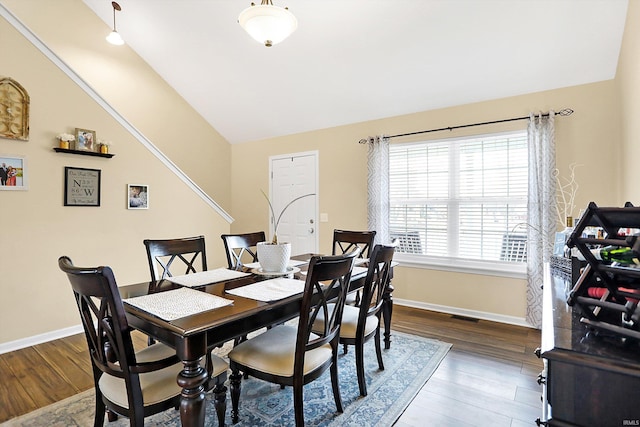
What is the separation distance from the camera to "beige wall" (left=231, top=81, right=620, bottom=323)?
3021 millimetres

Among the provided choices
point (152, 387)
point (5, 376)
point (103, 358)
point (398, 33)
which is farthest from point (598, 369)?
point (5, 376)

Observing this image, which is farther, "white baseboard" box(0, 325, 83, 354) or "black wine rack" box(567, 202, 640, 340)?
"white baseboard" box(0, 325, 83, 354)

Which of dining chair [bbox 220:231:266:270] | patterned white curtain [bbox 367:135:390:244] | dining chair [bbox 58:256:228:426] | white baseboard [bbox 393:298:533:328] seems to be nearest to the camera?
dining chair [bbox 58:256:228:426]

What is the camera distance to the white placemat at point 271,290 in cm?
168

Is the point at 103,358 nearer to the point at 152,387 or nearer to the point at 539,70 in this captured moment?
the point at 152,387

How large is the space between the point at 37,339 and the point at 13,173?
152cm

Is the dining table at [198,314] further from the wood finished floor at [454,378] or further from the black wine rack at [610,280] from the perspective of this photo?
the black wine rack at [610,280]

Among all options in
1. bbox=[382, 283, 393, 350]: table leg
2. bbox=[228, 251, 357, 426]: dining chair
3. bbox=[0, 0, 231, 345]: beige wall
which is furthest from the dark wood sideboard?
bbox=[0, 0, 231, 345]: beige wall

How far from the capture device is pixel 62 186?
3.15m

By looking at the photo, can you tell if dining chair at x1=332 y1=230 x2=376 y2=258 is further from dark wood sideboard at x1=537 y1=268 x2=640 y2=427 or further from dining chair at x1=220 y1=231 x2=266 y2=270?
dark wood sideboard at x1=537 y1=268 x2=640 y2=427

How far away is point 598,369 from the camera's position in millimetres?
670

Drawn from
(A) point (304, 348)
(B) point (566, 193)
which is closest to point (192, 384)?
(A) point (304, 348)

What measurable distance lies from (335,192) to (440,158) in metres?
1.50

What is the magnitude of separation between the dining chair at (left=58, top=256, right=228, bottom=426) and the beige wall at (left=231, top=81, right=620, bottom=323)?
316 cm
